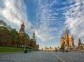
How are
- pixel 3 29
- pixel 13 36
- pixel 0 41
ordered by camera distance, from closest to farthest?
pixel 0 41 → pixel 3 29 → pixel 13 36

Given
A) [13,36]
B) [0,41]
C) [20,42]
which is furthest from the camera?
[20,42]

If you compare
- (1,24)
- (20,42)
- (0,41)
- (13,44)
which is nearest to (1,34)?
(0,41)

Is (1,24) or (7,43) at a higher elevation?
(1,24)

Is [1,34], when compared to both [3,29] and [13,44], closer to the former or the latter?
[3,29]

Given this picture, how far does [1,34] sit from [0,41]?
421 centimetres

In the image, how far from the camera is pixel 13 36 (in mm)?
165500

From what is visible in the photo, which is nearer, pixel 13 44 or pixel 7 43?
pixel 7 43

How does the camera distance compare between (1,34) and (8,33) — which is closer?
(1,34)

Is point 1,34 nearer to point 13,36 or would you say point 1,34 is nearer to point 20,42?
point 13,36

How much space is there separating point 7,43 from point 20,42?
3590cm

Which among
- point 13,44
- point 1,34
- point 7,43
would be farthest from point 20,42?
point 1,34

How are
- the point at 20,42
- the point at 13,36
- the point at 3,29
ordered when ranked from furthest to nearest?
the point at 20,42 → the point at 13,36 → the point at 3,29

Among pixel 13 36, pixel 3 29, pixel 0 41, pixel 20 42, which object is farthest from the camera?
pixel 20 42

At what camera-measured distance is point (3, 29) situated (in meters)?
155
